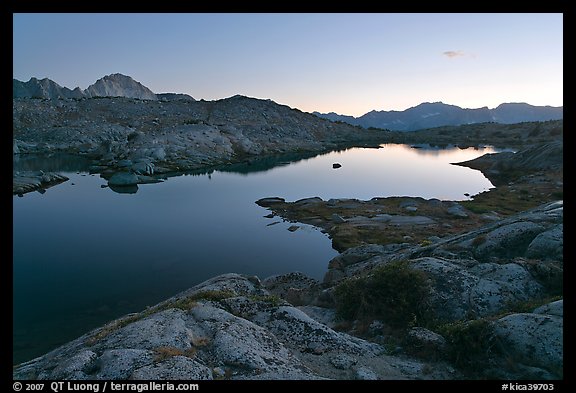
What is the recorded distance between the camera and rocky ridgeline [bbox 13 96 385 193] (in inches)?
3504

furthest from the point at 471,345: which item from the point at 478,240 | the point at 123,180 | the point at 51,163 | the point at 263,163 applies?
the point at 51,163

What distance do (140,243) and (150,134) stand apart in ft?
249

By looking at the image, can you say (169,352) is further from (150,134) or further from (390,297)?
(150,134)

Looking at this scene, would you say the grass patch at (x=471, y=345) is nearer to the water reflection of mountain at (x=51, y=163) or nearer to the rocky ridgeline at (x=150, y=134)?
the rocky ridgeline at (x=150, y=134)

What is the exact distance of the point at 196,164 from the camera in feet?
301

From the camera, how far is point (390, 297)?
567 inches

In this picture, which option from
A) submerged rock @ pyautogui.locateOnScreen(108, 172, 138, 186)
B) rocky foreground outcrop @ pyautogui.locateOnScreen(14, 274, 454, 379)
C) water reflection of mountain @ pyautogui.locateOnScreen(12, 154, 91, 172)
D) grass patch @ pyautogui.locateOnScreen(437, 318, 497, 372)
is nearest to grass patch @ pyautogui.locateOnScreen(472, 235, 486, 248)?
grass patch @ pyautogui.locateOnScreen(437, 318, 497, 372)

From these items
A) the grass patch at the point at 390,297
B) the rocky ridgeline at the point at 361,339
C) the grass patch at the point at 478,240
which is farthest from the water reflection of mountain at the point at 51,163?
the grass patch at the point at 478,240

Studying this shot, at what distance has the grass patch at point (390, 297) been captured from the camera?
13.6 m

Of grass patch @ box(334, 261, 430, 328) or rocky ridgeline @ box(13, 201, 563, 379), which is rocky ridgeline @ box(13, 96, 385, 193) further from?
rocky ridgeline @ box(13, 201, 563, 379)

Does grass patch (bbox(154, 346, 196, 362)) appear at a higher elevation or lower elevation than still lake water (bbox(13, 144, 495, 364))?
higher

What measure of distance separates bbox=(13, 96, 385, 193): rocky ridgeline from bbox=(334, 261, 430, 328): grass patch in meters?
61.9

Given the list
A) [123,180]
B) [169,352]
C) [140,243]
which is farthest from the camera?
[123,180]
